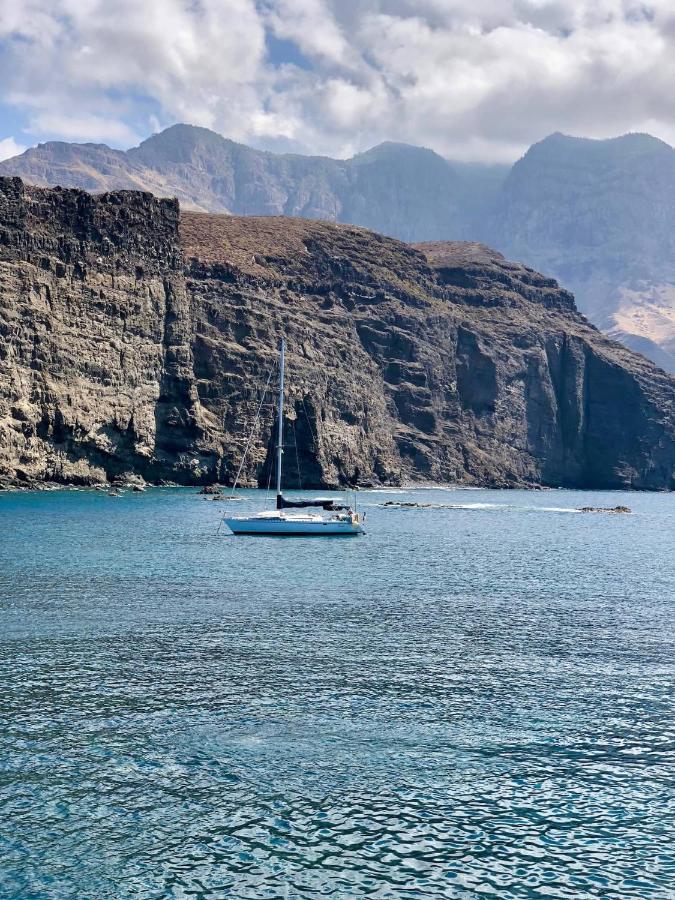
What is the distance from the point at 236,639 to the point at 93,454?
106937mm

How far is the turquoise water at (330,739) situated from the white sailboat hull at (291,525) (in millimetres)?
29117

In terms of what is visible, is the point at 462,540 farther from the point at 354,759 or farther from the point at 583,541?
the point at 354,759

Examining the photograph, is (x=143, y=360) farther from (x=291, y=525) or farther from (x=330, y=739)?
(x=330, y=739)

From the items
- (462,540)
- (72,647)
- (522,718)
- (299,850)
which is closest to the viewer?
(299,850)

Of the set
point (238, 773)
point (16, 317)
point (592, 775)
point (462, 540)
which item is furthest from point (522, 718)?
point (16, 317)

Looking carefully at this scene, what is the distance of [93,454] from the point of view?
138 metres

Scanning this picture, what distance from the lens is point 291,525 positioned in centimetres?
8319

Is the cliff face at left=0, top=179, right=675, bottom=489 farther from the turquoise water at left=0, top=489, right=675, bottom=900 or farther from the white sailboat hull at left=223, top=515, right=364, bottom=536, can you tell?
the turquoise water at left=0, top=489, right=675, bottom=900

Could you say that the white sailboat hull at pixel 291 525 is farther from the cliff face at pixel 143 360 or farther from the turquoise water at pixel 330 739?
the cliff face at pixel 143 360

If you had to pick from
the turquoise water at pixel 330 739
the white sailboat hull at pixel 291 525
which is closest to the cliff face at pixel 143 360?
the white sailboat hull at pixel 291 525

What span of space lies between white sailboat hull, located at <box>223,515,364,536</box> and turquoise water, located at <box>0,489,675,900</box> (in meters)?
29.1

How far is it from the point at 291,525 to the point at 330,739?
58930 millimetres

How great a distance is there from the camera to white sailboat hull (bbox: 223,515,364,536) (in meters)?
82.2

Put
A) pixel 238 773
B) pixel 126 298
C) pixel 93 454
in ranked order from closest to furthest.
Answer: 1. pixel 238 773
2. pixel 93 454
3. pixel 126 298
